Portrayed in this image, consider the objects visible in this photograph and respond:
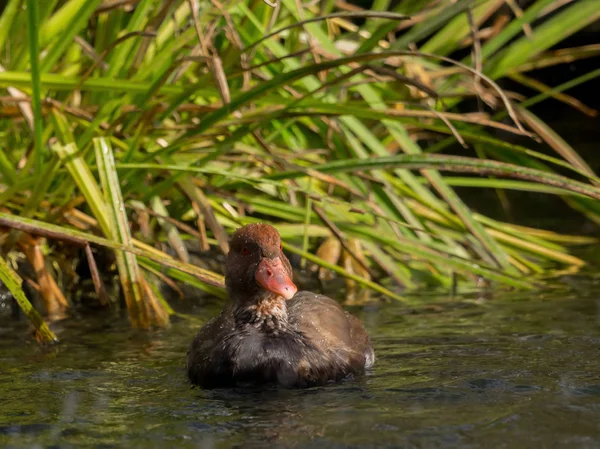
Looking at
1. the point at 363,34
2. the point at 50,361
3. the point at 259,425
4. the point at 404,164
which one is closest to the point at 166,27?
the point at 363,34

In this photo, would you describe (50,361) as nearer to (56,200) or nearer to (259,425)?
(56,200)

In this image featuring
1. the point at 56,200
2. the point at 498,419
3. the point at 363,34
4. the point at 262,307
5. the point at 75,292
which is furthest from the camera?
the point at 363,34

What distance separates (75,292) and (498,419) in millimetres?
2958

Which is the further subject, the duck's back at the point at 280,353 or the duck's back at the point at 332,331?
the duck's back at the point at 332,331

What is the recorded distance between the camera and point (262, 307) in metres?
4.17

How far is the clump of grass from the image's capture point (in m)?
4.64

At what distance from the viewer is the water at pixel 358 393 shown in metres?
3.22

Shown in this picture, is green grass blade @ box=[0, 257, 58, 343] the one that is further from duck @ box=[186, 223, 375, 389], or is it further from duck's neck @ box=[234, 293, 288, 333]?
duck's neck @ box=[234, 293, 288, 333]

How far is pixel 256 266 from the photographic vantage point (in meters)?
4.18

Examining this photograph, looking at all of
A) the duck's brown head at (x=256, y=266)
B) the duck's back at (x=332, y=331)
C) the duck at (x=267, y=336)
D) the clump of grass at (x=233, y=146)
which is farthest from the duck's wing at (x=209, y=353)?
the clump of grass at (x=233, y=146)

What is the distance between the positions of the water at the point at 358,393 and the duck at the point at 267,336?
81mm

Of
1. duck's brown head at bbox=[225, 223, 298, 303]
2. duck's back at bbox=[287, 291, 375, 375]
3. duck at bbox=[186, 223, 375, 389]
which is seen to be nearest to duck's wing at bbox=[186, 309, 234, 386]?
duck at bbox=[186, 223, 375, 389]

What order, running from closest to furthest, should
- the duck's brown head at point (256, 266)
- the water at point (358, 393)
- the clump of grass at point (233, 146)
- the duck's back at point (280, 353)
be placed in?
the water at point (358, 393), the duck's back at point (280, 353), the duck's brown head at point (256, 266), the clump of grass at point (233, 146)

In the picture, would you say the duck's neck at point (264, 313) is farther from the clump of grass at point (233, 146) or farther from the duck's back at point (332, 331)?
the clump of grass at point (233, 146)
